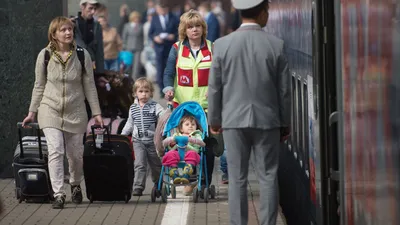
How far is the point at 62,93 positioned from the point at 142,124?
35.9 inches

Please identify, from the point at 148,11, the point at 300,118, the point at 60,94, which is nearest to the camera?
the point at 300,118

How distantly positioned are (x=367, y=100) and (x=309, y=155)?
143 inches

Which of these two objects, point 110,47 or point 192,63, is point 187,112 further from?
point 110,47

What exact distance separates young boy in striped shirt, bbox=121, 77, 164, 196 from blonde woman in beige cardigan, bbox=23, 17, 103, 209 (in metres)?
0.52

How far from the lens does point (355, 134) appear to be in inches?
224

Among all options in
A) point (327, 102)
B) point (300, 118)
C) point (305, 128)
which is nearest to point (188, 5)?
point (300, 118)

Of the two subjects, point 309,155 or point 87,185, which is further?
point 87,185

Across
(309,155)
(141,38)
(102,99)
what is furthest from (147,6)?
(309,155)

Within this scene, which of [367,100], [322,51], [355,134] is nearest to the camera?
[367,100]

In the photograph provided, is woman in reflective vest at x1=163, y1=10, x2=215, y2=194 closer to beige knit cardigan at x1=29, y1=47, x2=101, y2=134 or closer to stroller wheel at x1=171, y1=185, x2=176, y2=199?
stroller wheel at x1=171, y1=185, x2=176, y2=199

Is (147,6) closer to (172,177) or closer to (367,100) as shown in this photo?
(172,177)

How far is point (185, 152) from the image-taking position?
1140cm

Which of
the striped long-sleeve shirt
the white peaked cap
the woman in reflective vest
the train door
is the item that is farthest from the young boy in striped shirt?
the train door

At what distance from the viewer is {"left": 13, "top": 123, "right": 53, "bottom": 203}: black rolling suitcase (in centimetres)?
1145
